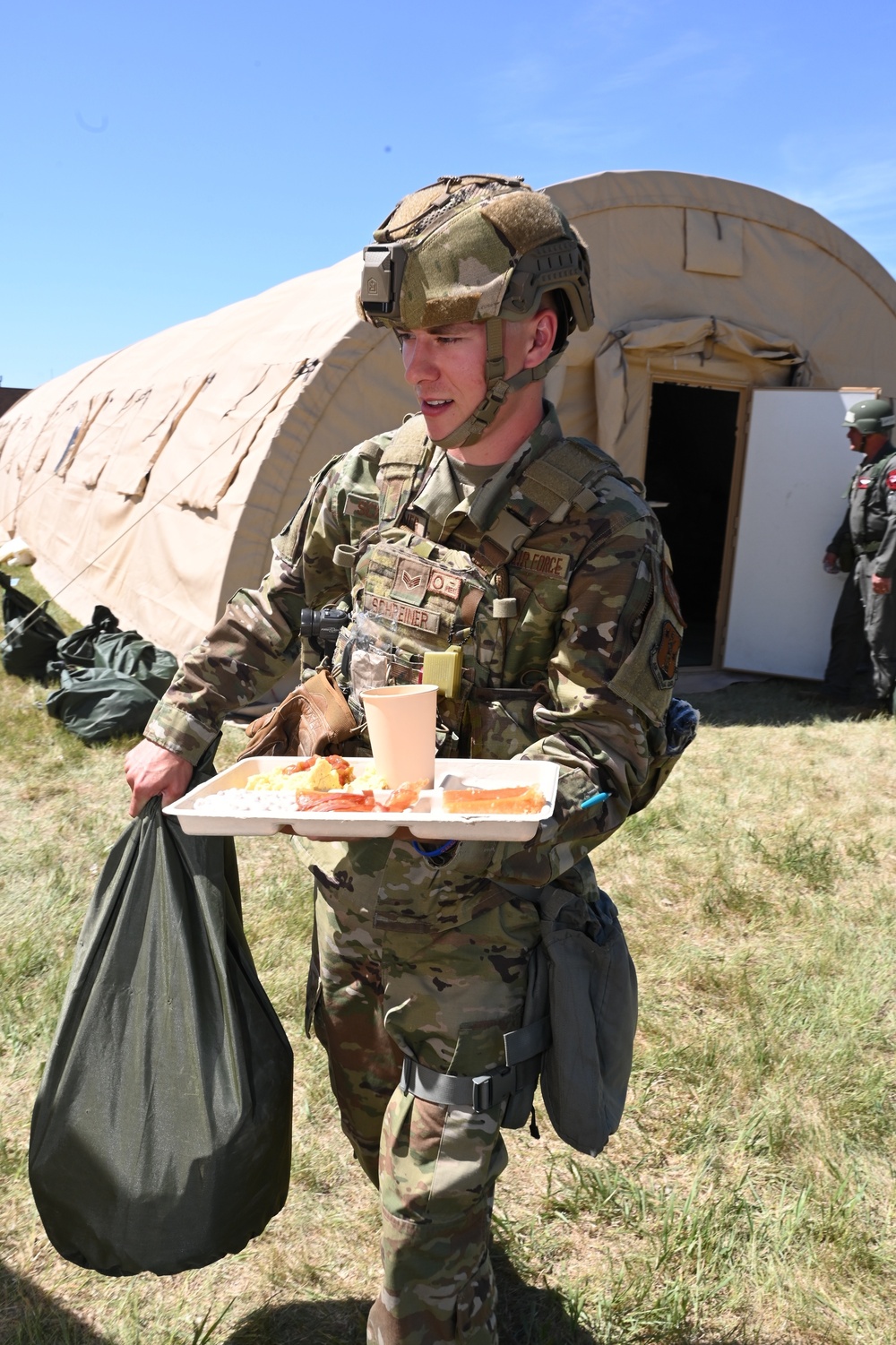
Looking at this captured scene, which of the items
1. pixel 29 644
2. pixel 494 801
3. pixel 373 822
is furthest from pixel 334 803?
pixel 29 644

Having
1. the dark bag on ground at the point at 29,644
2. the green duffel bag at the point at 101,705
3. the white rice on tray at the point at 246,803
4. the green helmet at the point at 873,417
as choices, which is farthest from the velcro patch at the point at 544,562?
the green helmet at the point at 873,417

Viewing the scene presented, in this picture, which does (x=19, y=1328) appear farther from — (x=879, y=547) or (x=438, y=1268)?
(x=879, y=547)

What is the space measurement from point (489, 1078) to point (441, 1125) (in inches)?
4.8

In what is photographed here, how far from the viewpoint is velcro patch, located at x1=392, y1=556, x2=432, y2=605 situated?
6.34ft

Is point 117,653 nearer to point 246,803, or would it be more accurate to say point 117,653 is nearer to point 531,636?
point 531,636

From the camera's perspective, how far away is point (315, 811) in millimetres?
1507

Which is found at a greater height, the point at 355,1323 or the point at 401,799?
the point at 401,799

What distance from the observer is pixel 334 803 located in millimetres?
1541

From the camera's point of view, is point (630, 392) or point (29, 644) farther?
point (630, 392)

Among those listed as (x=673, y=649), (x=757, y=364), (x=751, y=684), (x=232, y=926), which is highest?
(x=757, y=364)

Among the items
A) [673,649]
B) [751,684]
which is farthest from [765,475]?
[673,649]

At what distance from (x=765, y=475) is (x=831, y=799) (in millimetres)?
3595

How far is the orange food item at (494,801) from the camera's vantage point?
1504 mm

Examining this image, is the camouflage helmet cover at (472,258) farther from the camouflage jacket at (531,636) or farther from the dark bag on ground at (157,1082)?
the dark bag on ground at (157,1082)
